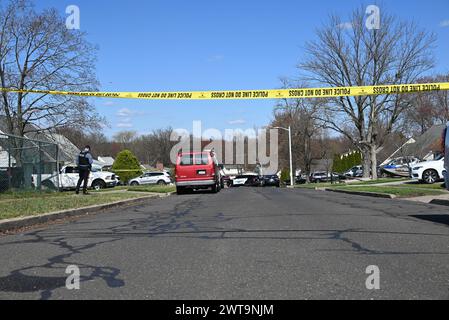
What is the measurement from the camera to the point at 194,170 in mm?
24500

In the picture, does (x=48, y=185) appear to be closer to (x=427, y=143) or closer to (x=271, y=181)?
(x=271, y=181)

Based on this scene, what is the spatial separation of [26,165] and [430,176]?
19.0m

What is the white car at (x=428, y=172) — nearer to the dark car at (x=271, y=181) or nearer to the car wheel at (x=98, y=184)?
the car wheel at (x=98, y=184)

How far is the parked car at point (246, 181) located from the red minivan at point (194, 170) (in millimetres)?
29286

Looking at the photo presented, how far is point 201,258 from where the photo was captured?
6.53 m

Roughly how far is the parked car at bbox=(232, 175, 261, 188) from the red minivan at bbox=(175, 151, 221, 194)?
96.1ft

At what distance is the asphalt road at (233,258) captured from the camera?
16.2ft

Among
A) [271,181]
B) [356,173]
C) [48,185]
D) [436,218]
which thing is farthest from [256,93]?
[356,173]

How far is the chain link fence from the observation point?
17797mm

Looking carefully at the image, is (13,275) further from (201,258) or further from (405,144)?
(405,144)

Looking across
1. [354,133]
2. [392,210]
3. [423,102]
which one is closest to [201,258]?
[392,210]

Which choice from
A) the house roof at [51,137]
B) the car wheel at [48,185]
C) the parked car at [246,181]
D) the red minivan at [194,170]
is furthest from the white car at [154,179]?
the car wheel at [48,185]

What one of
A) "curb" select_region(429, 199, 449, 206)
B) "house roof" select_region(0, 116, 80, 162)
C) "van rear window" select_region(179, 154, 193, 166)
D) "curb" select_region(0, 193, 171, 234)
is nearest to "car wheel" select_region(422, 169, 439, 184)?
"curb" select_region(429, 199, 449, 206)

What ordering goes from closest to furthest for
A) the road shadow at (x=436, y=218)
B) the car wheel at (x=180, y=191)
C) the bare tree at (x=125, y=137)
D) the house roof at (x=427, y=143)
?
the road shadow at (x=436, y=218) < the car wheel at (x=180, y=191) < the house roof at (x=427, y=143) < the bare tree at (x=125, y=137)
